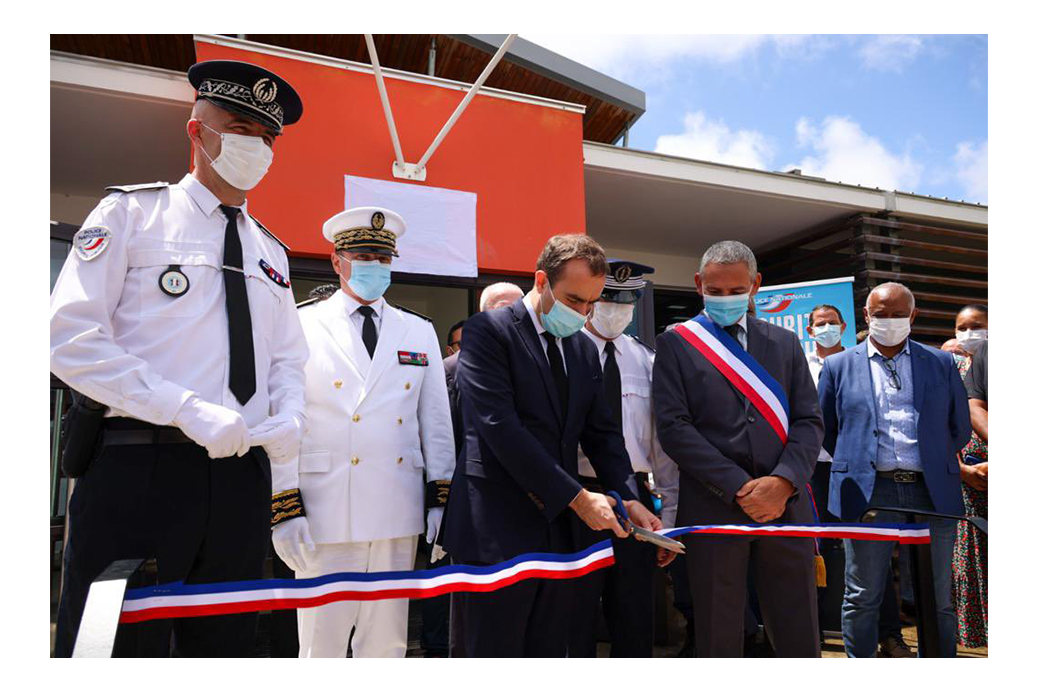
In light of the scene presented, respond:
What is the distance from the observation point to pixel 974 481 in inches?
154

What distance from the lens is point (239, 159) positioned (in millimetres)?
2119

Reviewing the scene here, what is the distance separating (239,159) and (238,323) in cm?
52

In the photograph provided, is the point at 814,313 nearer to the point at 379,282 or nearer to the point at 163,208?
the point at 379,282

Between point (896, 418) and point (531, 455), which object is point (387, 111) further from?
point (896, 418)

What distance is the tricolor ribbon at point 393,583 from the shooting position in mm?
1710

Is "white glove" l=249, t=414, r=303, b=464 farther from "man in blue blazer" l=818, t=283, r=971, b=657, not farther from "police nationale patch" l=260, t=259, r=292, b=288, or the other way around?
"man in blue blazer" l=818, t=283, r=971, b=657

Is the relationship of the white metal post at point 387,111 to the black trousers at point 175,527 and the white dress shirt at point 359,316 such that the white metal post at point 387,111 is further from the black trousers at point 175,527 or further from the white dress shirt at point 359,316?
the black trousers at point 175,527

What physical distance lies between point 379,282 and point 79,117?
14.2 feet

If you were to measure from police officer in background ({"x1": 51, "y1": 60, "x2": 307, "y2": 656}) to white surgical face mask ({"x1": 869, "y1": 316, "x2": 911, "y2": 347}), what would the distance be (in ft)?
9.91

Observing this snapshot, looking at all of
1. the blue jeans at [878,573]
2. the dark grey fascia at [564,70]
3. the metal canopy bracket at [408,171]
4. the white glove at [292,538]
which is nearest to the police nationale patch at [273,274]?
the white glove at [292,538]

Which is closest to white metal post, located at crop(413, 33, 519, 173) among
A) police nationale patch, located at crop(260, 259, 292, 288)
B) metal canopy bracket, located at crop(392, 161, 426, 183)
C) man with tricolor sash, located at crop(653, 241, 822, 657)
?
metal canopy bracket, located at crop(392, 161, 426, 183)

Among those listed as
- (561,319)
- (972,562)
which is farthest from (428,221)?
(972,562)

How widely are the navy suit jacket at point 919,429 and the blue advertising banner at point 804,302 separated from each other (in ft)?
10.2

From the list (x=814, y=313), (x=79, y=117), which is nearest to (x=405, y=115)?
(x=79, y=117)
